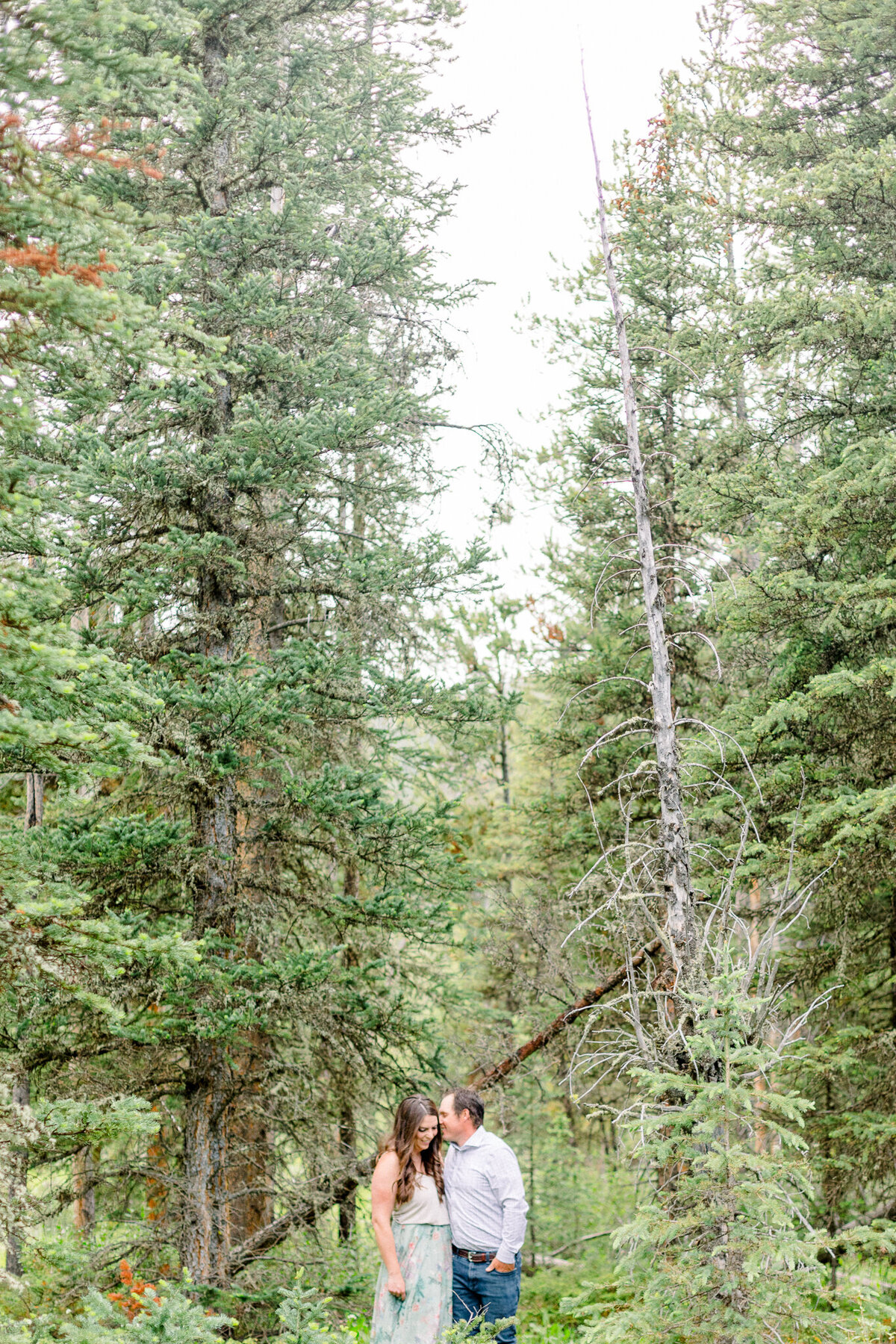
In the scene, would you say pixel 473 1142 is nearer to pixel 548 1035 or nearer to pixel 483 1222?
pixel 483 1222

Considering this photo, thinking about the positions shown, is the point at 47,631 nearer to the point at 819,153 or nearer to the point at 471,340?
the point at 471,340

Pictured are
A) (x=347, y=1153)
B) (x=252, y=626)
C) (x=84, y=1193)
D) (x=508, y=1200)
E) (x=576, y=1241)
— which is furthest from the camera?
(x=576, y=1241)

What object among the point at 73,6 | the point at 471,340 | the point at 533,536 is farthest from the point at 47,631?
the point at 533,536

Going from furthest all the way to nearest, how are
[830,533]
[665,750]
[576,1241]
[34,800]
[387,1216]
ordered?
[576,1241] < [34,800] < [830,533] < [665,750] < [387,1216]

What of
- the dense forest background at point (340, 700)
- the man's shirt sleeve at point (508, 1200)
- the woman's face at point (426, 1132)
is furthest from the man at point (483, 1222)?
the dense forest background at point (340, 700)

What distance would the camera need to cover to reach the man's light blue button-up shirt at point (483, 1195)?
5.28 meters

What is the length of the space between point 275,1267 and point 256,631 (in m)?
5.18

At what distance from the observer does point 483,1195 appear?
535 centimetres

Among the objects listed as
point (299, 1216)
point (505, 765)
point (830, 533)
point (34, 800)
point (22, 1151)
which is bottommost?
point (299, 1216)

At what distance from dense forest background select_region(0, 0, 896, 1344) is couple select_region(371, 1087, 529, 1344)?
1.77 feet

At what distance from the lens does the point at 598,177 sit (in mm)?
5273

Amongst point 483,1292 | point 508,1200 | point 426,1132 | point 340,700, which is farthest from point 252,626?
point 483,1292

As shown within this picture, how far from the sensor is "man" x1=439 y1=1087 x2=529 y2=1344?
5.20 meters

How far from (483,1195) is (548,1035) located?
3801 millimetres
